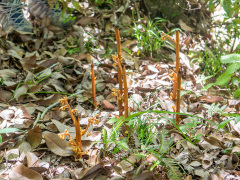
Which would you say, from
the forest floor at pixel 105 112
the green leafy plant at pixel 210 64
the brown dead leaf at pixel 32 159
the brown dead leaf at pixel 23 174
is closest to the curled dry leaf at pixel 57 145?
the forest floor at pixel 105 112

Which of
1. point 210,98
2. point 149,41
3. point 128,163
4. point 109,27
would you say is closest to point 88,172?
point 128,163

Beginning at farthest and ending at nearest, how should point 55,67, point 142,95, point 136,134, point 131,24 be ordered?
1. point 131,24
2. point 55,67
3. point 142,95
4. point 136,134

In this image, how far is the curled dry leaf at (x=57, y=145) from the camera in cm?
161

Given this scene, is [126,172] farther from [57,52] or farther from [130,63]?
[57,52]

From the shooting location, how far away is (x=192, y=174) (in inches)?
61.2

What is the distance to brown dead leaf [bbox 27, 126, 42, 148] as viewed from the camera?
1.69 meters

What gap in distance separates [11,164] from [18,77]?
42.3 inches

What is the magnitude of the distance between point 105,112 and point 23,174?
2.77 ft

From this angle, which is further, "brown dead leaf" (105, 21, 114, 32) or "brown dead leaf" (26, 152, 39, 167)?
"brown dead leaf" (105, 21, 114, 32)

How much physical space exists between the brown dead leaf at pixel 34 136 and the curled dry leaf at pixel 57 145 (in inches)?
3.1

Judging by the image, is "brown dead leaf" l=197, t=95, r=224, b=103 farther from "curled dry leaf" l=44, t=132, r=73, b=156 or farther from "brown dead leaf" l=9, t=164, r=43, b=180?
"brown dead leaf" l=9, t=164, r=43, b=180

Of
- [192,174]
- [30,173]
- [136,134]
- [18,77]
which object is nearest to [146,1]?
[18,77]

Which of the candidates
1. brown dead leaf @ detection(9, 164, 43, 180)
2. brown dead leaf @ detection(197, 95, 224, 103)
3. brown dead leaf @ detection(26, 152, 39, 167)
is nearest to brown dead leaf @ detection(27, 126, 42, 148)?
brown dead leaf @ detection(26, 152, 39, 167)

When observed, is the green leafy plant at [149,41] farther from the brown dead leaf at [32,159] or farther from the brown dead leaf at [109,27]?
the brown dead leaf at [32,159]
